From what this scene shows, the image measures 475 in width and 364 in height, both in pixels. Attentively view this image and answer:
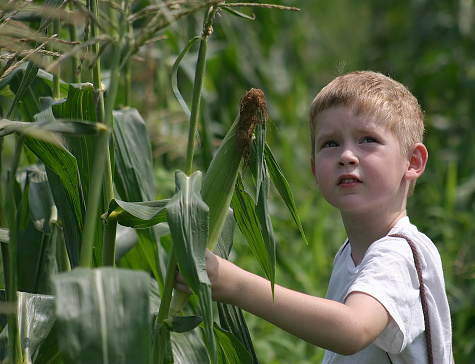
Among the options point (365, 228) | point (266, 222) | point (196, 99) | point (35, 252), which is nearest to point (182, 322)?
point (266, 222)

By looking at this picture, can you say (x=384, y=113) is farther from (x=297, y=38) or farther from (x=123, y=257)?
(x=297, y=38)

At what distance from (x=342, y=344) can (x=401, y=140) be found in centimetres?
36

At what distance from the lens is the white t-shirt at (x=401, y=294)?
82 cm

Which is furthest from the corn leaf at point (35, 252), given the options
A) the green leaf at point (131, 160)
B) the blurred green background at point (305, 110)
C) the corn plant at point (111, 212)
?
the blurred green background at point (305, 110)

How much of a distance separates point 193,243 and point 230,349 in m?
0.30

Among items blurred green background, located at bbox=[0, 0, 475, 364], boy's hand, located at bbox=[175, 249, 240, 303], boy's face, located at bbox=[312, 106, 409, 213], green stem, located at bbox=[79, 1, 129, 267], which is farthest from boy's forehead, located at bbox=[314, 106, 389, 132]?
blurred green background, located at bbox=[0, 0, 475, 364]

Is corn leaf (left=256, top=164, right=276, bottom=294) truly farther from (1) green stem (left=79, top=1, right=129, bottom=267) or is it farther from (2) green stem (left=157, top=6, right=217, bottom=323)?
(1) green stem (left=79, top=1, right=129, bottom=267)

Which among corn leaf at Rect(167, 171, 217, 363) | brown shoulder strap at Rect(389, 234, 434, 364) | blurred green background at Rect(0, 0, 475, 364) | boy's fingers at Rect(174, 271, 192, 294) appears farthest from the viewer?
blurred green background at Rect(0, 0, 475, 364)

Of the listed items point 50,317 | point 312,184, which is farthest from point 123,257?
point 312,184

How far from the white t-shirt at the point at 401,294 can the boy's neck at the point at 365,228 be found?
15 mm

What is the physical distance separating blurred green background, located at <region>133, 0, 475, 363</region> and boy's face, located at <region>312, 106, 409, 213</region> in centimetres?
80

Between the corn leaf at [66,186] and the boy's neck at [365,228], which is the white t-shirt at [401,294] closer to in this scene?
the boy's neck at [365,228]

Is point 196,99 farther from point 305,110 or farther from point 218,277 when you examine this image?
point 305,110

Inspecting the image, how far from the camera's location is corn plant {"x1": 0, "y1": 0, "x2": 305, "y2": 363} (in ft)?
1.79
